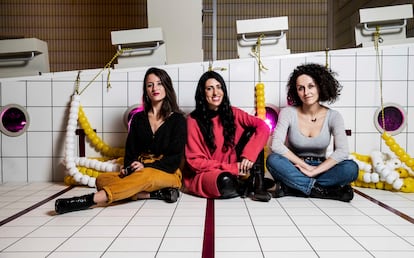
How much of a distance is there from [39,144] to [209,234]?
1.95m

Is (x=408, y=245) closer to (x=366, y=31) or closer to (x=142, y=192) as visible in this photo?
Answer: (x=142, y=192)

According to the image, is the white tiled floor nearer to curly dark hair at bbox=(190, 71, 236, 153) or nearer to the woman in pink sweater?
the woman in pink sweater

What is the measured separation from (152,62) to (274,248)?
2022 mm

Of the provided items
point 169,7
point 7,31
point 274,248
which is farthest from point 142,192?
point 7,31

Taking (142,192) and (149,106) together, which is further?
(149,106)

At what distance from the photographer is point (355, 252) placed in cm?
146

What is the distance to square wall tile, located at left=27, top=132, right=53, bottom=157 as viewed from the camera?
10.0 feet

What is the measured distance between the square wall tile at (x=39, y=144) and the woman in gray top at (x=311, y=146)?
1748 millimetres

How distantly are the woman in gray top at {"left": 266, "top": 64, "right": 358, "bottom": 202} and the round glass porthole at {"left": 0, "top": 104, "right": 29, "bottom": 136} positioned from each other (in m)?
1.95

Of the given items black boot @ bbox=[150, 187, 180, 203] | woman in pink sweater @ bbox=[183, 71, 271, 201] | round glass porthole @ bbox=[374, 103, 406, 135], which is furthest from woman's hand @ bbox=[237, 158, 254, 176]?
round glass porthole @ bbox=[374, 103, 406, 135]

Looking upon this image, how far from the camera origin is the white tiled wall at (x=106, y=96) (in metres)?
3.02

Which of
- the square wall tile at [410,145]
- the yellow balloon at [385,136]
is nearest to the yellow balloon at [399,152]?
the yellow balloon at [385,136]

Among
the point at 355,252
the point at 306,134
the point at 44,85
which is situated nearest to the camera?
the point at 355,252

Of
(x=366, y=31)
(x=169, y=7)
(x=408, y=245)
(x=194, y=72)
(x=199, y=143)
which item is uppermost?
(x=169, y=7)
